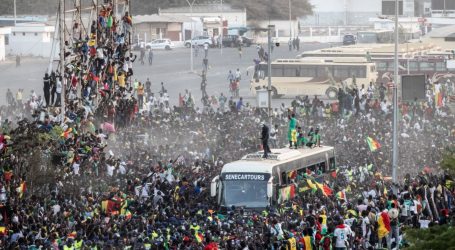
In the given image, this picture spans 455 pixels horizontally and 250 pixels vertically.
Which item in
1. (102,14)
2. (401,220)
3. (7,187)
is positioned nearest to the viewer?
(401,220)

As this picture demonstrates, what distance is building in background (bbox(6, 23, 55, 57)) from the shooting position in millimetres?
68188

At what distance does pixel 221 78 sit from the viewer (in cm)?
6944

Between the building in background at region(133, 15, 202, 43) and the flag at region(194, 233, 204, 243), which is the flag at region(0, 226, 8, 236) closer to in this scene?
the flag at region(194, 233, 204, 243)

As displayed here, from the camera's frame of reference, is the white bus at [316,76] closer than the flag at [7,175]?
No

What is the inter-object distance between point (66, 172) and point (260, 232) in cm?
733

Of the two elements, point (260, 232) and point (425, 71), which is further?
point (425, 71)

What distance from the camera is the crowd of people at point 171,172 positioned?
75.6ft

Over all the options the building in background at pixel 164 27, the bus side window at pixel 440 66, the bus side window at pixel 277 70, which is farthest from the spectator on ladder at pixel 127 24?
the building in background at pixel 164 27

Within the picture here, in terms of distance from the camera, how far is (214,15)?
100500 millimetres

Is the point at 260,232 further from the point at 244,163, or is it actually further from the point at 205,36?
the point at 205,36

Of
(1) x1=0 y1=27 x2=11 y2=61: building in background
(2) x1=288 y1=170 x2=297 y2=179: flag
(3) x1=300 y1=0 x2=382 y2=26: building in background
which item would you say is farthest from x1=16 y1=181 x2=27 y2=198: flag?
(3) x1=300 y1=0 x2=382 y2=26: building in background

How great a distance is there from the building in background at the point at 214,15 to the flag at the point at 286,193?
2578 inches

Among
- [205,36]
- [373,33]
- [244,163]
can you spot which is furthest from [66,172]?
[373,33]

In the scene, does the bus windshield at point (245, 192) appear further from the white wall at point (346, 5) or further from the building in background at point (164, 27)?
the white wall at point (346, 5)
